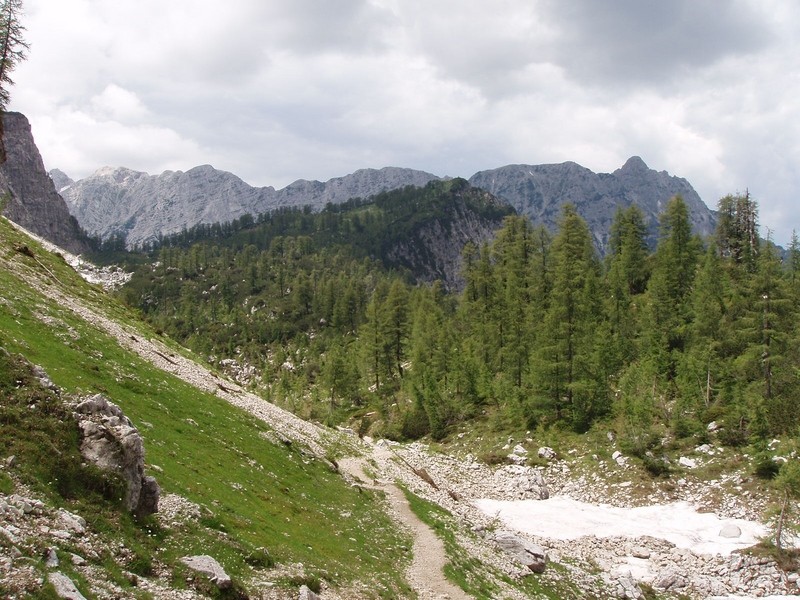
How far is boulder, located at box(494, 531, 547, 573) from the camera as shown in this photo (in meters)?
28.7

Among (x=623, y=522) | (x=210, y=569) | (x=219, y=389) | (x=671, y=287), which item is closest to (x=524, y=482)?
(x=623, y=522)

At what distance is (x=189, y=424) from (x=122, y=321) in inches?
928

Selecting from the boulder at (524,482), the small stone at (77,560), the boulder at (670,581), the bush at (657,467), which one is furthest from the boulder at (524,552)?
the small stone at (77,560)

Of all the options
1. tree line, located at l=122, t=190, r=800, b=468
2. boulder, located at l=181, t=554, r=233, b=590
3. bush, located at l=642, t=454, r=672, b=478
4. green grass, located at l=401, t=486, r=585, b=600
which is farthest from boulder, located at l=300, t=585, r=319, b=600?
tree line, located at l=122, t=190, r=800, b=468

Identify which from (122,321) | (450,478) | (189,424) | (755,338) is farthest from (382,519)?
(755,338)

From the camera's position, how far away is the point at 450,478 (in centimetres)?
5200

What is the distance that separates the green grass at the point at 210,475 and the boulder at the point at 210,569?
54 centimetres

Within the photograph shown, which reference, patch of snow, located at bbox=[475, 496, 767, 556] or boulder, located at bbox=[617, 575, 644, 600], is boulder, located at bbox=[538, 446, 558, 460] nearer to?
patch of snow, located at bbox=[475, 496, 767, 556]

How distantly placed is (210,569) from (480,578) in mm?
14812

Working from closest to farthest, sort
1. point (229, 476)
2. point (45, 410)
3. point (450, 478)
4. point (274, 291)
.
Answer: point (45, 410) < point (229, 476) < point (450, 478) < point (274, 291)

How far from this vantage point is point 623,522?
133 feet

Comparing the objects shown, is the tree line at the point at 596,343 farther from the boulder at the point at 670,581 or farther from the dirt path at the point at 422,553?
the dirt path at the point at 422,553

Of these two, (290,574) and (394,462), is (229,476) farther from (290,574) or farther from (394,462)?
(394,462)

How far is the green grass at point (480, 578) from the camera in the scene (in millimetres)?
23266
